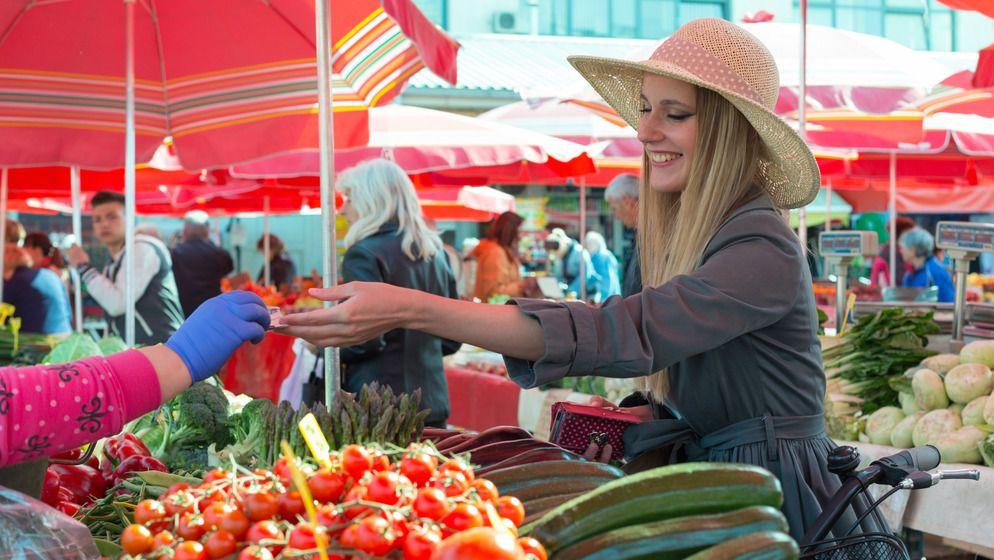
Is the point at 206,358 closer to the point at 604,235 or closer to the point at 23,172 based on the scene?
the point at 23,172

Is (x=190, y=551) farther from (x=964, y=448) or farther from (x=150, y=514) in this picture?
(x=964, y=448)

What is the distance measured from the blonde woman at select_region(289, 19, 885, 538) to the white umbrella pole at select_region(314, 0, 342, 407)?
753 millimetres

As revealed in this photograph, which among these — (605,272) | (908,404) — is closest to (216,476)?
(908,404)

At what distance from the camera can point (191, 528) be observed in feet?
5.14

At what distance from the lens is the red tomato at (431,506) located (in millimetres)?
1496

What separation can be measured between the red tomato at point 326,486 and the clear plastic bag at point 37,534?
1.62ft

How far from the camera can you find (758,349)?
85.9 inches

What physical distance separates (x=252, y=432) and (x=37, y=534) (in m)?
1.22

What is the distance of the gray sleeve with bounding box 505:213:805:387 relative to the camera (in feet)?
6.47

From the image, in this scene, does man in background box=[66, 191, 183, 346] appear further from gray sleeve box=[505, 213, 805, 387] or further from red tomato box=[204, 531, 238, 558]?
red tomato box=[204, 531, 238, 558]

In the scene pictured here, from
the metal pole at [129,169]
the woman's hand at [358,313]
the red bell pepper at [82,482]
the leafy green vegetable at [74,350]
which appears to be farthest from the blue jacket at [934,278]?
the woman's hand at [358,313]

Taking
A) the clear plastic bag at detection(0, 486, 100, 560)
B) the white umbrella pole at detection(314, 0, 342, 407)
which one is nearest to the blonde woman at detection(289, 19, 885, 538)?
the clear plastic bag at detection(0, 486, 100, 560)

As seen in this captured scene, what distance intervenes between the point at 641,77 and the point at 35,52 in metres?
4.19

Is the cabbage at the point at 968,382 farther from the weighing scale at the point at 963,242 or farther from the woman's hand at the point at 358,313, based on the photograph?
the woman's hand at the point at 358,313
